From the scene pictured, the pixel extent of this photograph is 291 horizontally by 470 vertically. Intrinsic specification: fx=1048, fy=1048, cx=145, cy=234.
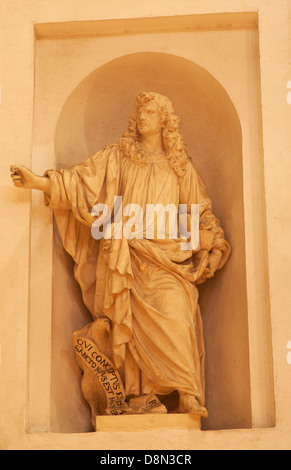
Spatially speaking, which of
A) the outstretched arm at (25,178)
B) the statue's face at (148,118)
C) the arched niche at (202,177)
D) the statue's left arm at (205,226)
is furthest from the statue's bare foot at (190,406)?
the statue's face at (148,118)

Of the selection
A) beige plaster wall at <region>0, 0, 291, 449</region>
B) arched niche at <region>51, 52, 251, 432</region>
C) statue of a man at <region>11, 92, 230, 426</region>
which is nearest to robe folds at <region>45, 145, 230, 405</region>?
statue of a man at <region>11, 92, 230, 426</region>

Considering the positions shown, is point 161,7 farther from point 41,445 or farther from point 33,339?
point 41,445

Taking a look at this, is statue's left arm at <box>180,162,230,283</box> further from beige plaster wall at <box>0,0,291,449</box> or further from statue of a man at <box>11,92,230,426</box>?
beige plaster wall at <box>0,0,291,449</box>

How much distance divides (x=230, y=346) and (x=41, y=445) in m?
1.39

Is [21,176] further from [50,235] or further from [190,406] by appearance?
[190,406]

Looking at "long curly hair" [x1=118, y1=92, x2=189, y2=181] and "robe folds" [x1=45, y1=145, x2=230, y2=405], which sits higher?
"long curly hair" [x1=118, y1=92, x2=189, y2=181]

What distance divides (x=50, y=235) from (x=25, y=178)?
44 centimetres

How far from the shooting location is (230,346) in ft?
22.2

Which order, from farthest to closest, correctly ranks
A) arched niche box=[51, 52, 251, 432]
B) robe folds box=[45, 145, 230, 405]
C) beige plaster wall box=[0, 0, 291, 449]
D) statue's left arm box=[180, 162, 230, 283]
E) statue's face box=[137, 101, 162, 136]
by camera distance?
statue's face box=[137, 101, 162, 136] → statue's left arm box=[180, 162, 230, 283] → arched niche box=[51, 52, 251, 432] → robe folds box=[45, 145, 230, 405] → beige plaster wall box=[0, 0, 291, 449]

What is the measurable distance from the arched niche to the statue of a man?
142 mm

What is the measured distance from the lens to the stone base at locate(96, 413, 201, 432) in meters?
6.28

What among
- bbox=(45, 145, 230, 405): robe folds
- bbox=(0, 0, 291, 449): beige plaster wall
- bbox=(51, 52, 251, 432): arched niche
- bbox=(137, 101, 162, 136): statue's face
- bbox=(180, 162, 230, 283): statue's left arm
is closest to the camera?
bbox=(0, 0, 291, 449): beige plaster wall

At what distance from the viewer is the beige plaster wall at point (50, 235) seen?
246 inches
